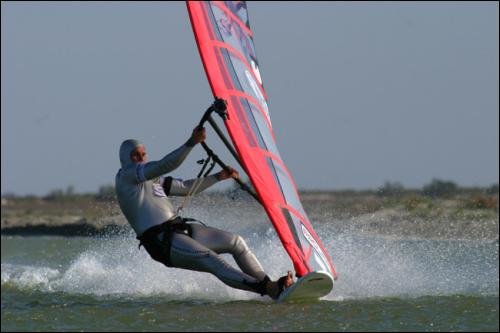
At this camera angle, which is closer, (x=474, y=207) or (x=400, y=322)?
(x=400, y=322)

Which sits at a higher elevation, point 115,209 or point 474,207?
point 115,209

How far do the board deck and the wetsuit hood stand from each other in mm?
1587

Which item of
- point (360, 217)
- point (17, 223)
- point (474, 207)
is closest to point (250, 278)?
point (360, 217)

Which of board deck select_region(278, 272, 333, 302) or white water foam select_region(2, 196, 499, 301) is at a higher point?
board deck select_region(278, 272, 333, 302)

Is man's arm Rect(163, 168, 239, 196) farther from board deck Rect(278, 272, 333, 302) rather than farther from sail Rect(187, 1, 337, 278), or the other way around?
board deck Rect(278, 272, 333, 302)

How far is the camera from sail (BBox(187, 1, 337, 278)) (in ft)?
32.6

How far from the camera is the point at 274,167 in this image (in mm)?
10516

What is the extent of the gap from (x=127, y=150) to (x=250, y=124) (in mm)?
1064

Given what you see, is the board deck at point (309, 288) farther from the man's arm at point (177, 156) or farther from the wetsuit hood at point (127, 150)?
the wetsuit hood at point (127, 150)

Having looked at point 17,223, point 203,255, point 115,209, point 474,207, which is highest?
point 203,255

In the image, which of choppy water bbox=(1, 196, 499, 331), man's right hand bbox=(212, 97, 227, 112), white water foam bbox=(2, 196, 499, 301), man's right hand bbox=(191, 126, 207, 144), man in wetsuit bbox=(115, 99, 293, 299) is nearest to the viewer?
choppy water bbox=(1, 196, 499, 331)

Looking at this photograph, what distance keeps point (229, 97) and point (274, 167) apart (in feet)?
2.55

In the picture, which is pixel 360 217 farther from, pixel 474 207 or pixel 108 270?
pixel 108 270

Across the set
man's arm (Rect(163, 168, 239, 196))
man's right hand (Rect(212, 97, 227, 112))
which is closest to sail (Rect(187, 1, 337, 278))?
man's right hand (Rect(212, 97, 227, 112))
